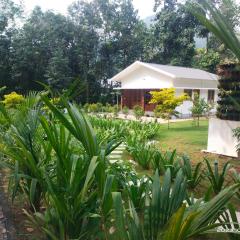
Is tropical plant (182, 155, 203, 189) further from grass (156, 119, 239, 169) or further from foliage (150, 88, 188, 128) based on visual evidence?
foliage (150, 88, 188, 128)

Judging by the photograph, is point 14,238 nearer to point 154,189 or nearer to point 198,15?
point 154,189

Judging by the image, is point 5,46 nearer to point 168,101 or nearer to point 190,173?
point 168,101

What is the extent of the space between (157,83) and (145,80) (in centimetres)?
Result: 123

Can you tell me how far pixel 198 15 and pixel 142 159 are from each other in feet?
18.8

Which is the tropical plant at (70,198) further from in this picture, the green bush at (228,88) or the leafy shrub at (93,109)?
the leafy shrub at (93,109)

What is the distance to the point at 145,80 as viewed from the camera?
24469 mm

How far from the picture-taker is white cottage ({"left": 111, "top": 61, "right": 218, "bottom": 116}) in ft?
74.6

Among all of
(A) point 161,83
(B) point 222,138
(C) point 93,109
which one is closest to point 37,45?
(C) point 93,109

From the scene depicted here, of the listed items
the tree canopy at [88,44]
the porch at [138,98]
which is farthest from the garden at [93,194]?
the tree canopy at [88,44]

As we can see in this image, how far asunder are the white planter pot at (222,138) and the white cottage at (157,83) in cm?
1334

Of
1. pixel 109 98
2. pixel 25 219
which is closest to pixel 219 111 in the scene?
pixel 25 219

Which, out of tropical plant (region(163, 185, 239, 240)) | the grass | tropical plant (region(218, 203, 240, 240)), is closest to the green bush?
the grass

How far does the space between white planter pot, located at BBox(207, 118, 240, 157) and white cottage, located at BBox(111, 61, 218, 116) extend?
13.3 metres

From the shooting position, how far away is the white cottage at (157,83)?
2273 centimetres
